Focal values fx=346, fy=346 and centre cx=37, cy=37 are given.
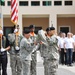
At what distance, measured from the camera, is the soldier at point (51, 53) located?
1078cm

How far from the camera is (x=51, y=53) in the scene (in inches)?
428

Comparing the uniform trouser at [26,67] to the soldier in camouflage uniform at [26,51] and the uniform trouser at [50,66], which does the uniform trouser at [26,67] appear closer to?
the soldier in camouflage uniform at [26,51]

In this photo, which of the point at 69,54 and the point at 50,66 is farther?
the point at 69,54

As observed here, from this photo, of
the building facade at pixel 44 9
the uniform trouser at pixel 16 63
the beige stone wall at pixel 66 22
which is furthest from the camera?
the beige stone wall at pixel 66 22

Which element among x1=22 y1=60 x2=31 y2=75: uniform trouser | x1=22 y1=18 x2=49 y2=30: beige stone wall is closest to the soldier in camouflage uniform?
x1=22 y1=60 x2=31 y2=75: uniform trouser

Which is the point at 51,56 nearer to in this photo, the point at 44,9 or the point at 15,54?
the point at 15,54

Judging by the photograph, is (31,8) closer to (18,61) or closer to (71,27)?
(71,27)

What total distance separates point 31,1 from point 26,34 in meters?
25.3

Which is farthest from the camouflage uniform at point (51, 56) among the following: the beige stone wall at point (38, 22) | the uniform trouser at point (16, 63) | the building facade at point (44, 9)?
the beige stone wall at point (38, 22)

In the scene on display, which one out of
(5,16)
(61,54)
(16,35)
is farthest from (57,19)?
(16,35)

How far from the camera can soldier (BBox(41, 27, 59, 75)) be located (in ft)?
35.4

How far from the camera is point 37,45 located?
1176cm

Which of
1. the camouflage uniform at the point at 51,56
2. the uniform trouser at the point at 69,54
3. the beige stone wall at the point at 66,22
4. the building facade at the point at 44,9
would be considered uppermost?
the building facade at the point at 44,9

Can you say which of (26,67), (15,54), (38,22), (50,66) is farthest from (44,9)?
(26,67)
